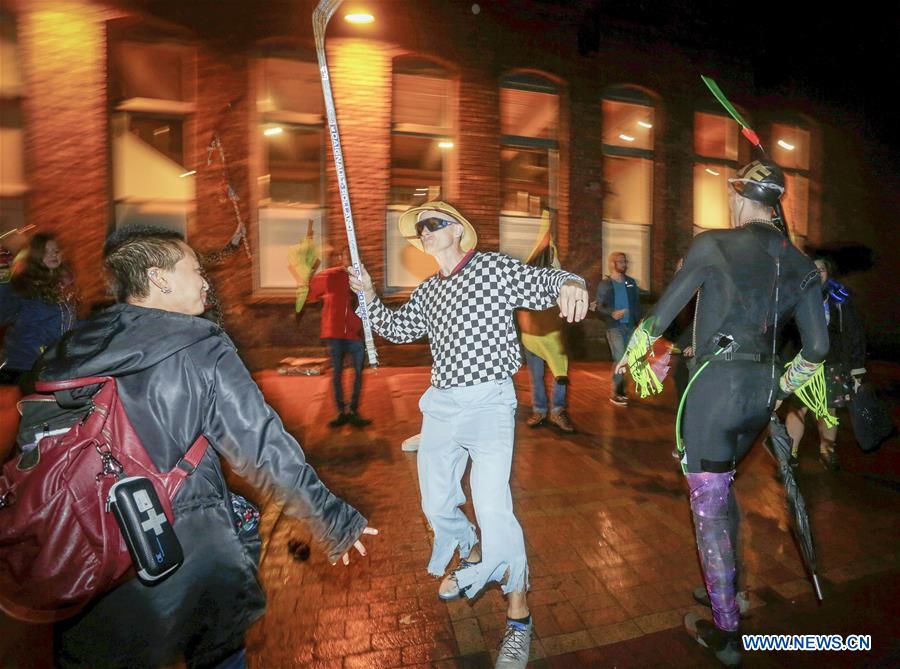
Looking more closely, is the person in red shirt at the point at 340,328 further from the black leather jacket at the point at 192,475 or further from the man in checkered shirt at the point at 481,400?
the black leather jacket at the point at 192,475

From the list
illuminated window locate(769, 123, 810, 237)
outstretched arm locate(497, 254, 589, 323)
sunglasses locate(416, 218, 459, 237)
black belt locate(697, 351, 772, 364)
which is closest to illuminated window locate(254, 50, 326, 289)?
sunglasses locate(416, 218, 459, 237)

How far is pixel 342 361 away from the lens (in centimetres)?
628

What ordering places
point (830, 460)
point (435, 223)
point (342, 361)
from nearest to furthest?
point (435, 223), point (830, 460), point (342, 361)

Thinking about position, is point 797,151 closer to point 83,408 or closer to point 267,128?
point 267,128

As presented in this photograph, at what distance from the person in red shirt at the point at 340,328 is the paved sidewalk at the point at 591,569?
56 centimetres

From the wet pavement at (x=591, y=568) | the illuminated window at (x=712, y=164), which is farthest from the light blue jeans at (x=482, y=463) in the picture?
the illuminated window at (x=712, y=164)

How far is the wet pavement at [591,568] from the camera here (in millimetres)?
2746

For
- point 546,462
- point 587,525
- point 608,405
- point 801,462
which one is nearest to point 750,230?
point 587,525

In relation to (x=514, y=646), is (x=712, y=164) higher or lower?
higher

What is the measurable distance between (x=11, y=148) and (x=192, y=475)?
8910 mm

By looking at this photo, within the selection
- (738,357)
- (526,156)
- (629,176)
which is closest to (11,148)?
(526,156)

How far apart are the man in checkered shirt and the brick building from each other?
20.5 feet

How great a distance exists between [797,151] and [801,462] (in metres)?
10.3

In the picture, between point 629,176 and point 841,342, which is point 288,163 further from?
point 841,342
